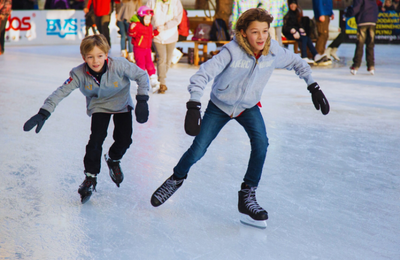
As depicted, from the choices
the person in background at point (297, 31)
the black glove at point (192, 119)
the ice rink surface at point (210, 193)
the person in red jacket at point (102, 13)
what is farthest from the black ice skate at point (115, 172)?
the person in red jacket at point (102, 13)

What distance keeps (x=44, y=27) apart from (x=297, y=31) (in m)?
8.02

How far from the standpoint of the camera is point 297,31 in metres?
8.34

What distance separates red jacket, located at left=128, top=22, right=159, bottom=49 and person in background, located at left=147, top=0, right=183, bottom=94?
0.43 ft

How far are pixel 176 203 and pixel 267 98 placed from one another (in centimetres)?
314

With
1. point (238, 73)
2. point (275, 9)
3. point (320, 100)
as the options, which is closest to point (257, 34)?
point (238, 73)

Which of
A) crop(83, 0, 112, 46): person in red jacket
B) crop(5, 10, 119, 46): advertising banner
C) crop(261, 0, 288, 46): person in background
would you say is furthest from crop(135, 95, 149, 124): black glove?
crop(5, 10, 119, 46): advertising banner

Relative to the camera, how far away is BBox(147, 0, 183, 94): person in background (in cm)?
546

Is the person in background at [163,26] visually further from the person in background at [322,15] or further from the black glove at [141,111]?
the person in background at [322,15]

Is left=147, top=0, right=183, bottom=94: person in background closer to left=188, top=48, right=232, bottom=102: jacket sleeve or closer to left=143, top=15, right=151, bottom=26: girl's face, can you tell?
left=143, top=15, right=151, bottom=26: girl's face

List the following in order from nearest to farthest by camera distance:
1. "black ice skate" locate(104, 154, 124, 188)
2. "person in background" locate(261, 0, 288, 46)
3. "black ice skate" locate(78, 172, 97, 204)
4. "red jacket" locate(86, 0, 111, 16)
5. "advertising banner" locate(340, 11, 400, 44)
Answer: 1. "black ice skate" locate(78, 172, 97, 204)
2. "black ice skate" locate(104, 154, 124, 188)
3. "person in background" locate(261, 0, 288, 46)
4. "red jacket" locate(86, 0, 111, 16)
5. "advertising banner" locate(340, 11, 400, 44)

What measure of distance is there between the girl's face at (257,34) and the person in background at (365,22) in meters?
5.20

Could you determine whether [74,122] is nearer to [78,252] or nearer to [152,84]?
[152,84]

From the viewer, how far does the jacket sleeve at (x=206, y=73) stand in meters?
1.92

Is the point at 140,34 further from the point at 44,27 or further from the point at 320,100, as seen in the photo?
the point at 44,27
